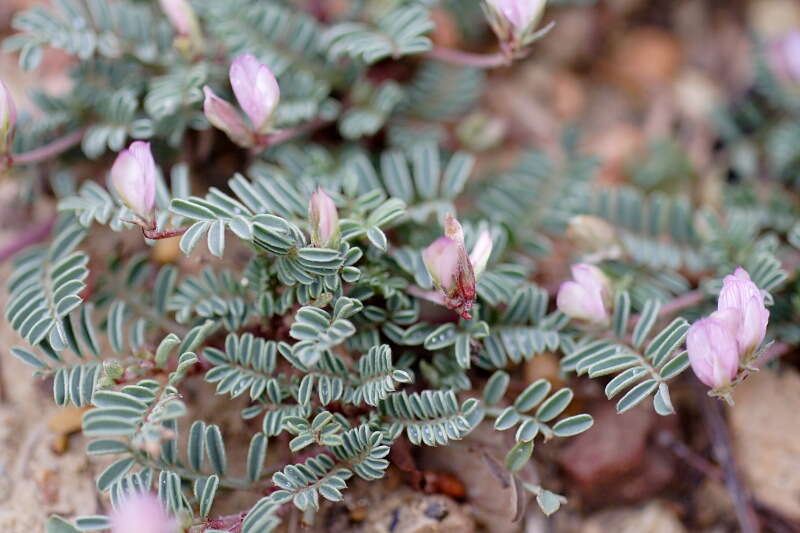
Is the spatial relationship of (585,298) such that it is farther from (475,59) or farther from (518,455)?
(475,59)

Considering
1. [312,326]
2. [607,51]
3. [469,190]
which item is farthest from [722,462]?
[607,51]

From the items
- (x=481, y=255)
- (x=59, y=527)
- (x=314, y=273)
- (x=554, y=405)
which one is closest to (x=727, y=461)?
(x=554, y=405)

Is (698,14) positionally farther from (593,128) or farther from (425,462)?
(425,462)

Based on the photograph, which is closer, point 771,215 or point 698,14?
point 771,215

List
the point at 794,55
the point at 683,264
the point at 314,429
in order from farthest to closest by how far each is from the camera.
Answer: the point at 794,55
the point at 683,264
the point at 314,429

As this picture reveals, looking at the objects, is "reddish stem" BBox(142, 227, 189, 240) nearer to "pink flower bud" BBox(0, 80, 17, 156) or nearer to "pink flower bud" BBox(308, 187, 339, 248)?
"pink flower bud" BBox(308, 187, 339, 248)

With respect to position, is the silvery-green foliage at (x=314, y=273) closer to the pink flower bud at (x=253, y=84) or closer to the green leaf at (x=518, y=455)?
the green leaf at (x=518, y=455)
